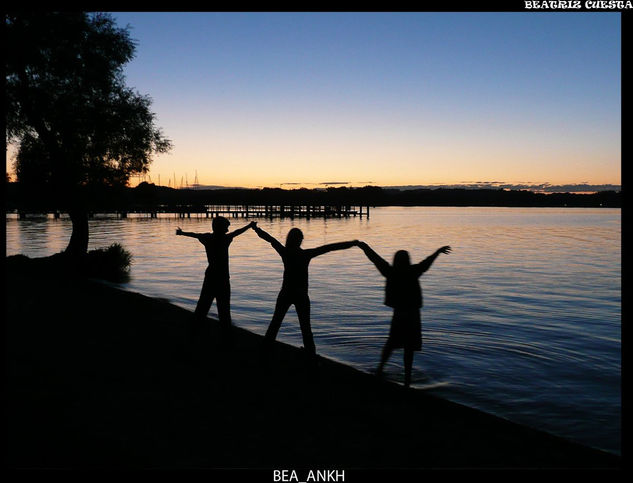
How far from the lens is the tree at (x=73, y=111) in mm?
21562

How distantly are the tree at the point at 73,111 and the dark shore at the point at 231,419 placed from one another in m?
15.9

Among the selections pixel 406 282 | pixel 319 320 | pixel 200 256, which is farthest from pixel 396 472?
pixel 200 256

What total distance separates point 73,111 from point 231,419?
2063 centimetres

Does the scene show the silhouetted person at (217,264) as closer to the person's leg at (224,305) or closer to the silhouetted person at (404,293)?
the person's leg at (224,305)

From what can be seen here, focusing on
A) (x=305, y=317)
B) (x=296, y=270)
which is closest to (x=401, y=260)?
(x=296, y=270)

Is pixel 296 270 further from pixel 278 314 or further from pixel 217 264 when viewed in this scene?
pixel 217 264

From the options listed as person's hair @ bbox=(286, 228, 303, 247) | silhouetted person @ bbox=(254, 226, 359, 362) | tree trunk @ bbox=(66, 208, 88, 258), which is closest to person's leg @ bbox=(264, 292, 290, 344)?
silhouetted person @ bbox=(254, 226, 359, 362)

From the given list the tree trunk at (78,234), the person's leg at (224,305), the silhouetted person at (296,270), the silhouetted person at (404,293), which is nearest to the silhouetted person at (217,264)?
the person's leg at (224,305)

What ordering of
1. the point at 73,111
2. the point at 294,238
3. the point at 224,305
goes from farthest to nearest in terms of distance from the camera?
the point at 73,111 < the point at 224,305 < the point at 294,238

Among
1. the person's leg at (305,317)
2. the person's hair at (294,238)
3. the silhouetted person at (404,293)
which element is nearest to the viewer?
the silhouetted person at (404,293)

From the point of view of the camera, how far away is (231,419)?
5.85 m

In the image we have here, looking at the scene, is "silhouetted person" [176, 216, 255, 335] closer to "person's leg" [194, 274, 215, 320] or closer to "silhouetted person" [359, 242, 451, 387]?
"person's leg" [194, 274, 215, 320]

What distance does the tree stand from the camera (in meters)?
21.6

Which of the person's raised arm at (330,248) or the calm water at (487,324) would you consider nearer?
the person's raised arm at (330,248)
